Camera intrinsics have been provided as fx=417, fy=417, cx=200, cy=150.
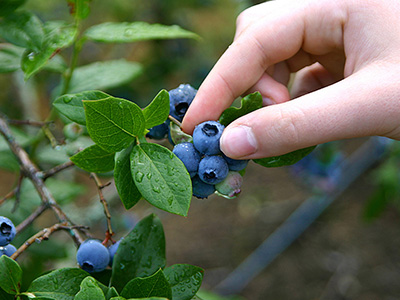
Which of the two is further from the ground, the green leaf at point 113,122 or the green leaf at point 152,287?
the green leaf at point 113,122

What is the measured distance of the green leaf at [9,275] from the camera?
690 millimetres

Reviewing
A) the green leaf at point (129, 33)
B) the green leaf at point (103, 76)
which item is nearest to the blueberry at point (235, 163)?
the green leaf at point (129, 33)

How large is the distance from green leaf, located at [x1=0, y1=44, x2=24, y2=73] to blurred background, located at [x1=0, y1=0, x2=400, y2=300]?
3.56 feet

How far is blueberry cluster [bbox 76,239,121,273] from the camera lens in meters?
0.81

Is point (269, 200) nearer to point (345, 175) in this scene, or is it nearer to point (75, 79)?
point (345, 175)

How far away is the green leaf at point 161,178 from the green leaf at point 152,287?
0.36 feet

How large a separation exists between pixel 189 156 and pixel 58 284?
0.32 metres

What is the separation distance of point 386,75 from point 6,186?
3815mm

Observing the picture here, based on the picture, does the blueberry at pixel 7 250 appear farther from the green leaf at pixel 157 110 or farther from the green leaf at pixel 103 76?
the green leaf at pixel 103 76

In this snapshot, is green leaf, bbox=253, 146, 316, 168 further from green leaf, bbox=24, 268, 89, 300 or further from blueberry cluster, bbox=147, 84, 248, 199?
green leaf, bbox=24, 268, 89, 300

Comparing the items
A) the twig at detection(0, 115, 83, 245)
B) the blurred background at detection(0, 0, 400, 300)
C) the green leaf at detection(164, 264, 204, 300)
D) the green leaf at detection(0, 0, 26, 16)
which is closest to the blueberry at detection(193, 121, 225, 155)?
the green leaf at detection(164, 264, 204, 300)

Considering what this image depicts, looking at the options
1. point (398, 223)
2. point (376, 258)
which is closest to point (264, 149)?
point (376, 258)

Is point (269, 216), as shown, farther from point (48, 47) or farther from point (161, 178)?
Result: point (161, 178)

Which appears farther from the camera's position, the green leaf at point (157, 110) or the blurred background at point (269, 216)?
the blurred background at point (269, 216)
